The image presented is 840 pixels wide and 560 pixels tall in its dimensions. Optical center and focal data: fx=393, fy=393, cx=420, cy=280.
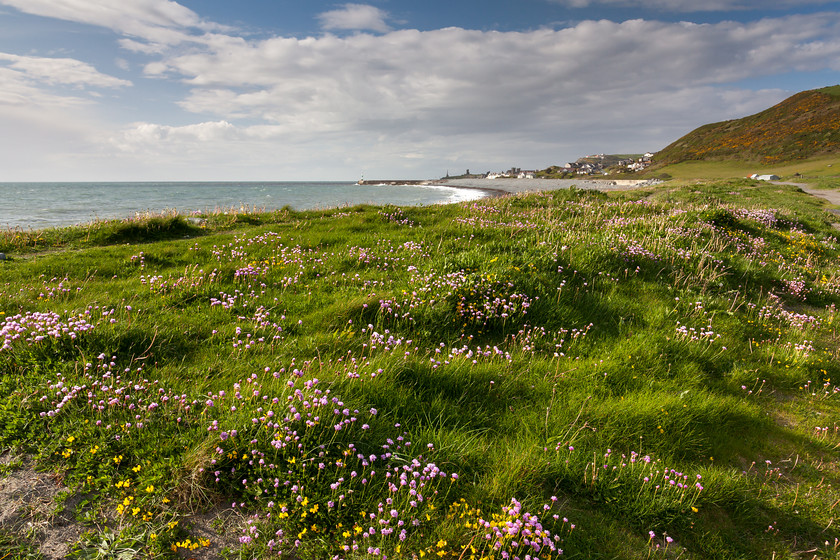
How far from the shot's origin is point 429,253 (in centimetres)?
1135

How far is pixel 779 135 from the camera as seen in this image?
114875 mm

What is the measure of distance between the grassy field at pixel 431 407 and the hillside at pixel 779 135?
418 ft

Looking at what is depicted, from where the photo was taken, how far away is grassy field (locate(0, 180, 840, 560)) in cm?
343

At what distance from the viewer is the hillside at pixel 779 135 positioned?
10069cm

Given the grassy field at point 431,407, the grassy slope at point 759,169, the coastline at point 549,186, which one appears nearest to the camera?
the grassy field at point 431,407

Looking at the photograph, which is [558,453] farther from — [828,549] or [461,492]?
[828,549]

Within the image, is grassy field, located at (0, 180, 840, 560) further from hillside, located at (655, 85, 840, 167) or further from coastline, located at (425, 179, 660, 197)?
hillside, located at (655, 85, 840, 167)

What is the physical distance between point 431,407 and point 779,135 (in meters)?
158

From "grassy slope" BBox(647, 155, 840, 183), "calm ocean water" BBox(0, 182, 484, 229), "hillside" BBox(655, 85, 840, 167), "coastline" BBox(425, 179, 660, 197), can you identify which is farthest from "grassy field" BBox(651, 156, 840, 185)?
"calm ocean water" BBox(0, 182, 484, 229)

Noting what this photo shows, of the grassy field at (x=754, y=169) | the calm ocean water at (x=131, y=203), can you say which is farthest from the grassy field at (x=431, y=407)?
the grassy field at (x=754, y=169)

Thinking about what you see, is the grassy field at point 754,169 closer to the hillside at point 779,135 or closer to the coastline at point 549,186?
the hillside at point 779,135

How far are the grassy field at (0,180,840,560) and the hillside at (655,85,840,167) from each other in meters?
127

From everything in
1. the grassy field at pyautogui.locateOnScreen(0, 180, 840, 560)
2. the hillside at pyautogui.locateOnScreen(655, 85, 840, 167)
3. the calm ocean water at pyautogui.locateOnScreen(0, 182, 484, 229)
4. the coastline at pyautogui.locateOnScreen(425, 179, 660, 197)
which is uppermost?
the hillside at pyautogui.locateOnScreen(655, 85, 840, 167)

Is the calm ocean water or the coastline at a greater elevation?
the coastline
